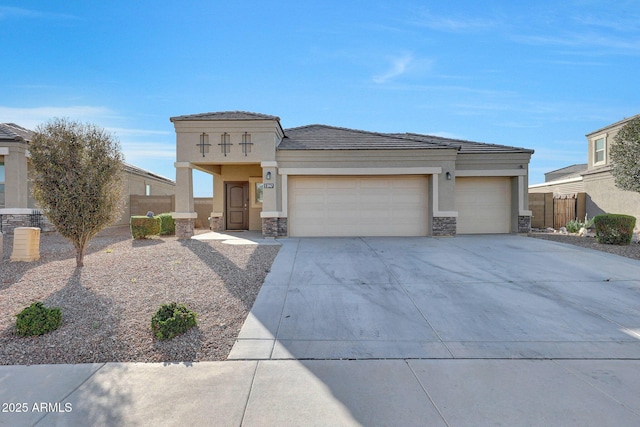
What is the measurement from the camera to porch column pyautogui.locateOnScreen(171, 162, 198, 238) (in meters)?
12.0

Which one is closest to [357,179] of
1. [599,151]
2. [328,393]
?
[328,393]

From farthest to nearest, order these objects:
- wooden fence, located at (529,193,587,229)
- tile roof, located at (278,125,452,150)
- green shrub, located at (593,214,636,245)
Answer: wooden fence, located at (529,193,587,229), tile roof, located at (278,125,452,150), green shrub, located at (593,214,636,245)

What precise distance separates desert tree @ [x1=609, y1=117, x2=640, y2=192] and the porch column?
14355 millimetres

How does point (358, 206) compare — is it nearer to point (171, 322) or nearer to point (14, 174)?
point (171, 322)

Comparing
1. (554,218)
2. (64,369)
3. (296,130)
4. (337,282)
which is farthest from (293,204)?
(554,218)

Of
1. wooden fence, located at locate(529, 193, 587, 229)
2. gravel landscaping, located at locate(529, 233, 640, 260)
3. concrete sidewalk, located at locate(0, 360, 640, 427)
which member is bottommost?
concrete sidewalk, located at locate(0, 360, 640, 427)

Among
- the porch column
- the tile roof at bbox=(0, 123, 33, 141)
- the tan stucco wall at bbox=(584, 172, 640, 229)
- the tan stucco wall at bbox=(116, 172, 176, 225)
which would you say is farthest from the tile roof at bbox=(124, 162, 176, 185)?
the tan stucco wall at bbox=(584, 172, 640, 229)

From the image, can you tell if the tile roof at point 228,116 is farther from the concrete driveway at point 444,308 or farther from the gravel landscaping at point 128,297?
the concrete driveway at point 444,308

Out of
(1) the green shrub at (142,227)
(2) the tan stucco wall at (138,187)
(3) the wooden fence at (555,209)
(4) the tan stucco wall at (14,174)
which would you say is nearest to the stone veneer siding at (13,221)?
(4) the tan stucco wall at (14,174)

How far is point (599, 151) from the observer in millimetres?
18109

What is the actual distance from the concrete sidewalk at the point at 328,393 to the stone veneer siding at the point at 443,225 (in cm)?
900

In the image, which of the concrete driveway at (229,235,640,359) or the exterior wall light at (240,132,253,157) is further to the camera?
the exterior wall light at (240,132,253,157)

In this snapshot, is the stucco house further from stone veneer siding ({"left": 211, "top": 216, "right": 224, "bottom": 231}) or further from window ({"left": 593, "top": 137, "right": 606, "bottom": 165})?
stone veneer siding ({"left": 211, "top": 216, "right": 224, "bottom": 231})

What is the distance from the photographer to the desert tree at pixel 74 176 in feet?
23.1
